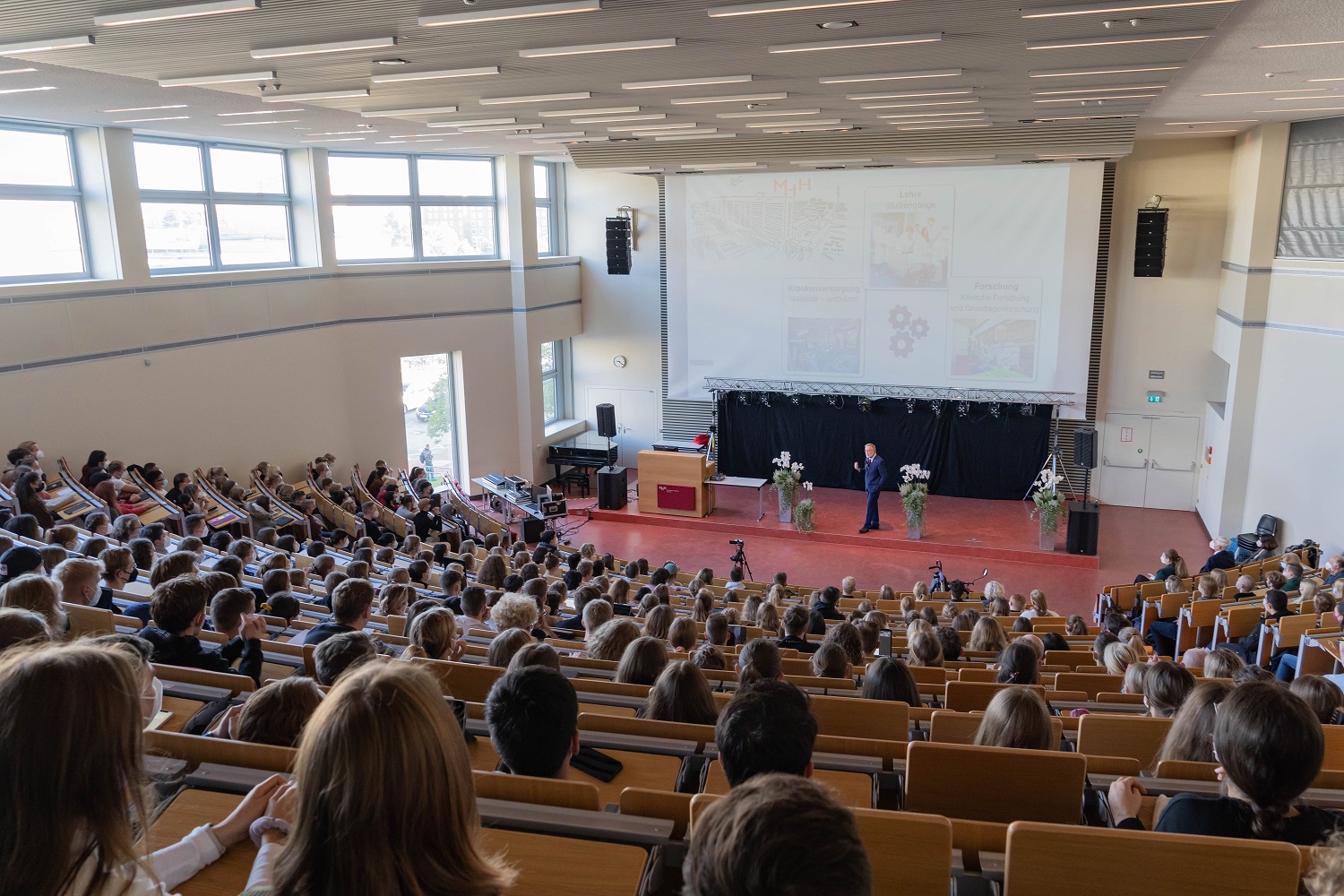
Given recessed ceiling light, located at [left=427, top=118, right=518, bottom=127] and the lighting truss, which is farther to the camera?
the lighting truss

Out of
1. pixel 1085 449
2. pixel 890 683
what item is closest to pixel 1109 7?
pixel 890 683

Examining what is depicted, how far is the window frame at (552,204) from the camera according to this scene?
1984cm

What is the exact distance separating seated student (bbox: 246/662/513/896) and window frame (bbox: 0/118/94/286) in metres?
12.2

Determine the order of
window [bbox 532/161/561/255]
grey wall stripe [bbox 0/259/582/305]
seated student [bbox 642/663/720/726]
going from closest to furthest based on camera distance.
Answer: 1. seated student [bbox 642/663/720/726]
2. grey wall stripe [bbox 0/259/582/305]
3. window [bbox 532/161/561/255]

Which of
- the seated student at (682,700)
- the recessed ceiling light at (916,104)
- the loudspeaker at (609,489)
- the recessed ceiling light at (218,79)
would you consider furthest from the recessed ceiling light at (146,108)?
the loudspeaker at (609,489)

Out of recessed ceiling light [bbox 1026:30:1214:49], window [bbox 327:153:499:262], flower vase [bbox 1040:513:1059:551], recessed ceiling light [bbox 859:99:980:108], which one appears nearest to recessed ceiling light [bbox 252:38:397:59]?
recessed ceiling light [bbox 1026:30:1214:49]

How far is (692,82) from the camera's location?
8227mm

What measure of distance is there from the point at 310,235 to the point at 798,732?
1494cm

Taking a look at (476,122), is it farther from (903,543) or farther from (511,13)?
(903,543)

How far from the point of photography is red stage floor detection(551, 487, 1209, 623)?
14.0 metres

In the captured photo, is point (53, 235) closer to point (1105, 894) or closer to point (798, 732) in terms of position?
point (798, 732)

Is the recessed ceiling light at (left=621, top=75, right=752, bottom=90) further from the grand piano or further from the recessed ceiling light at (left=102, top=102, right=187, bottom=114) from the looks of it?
the grand piano

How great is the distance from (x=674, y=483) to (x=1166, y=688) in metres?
12.5

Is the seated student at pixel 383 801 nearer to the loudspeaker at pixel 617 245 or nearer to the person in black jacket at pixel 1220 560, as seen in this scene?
the person in black jacket at pixel 1220 560
